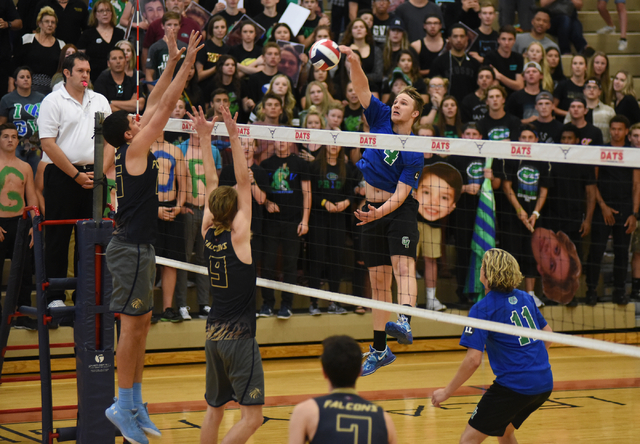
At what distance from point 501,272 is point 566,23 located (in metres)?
10.2

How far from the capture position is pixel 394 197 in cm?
702

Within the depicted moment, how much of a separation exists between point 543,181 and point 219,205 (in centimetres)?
641

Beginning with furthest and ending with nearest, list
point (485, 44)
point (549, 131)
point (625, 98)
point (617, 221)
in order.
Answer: point (485, 44) < point (625, 98) < point (549, 131) < point (617, 221)

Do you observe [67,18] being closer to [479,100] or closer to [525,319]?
[479,100]

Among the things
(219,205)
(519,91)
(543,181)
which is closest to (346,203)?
(543,181)

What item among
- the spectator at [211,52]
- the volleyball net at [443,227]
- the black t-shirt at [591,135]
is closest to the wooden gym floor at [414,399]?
the volleyball net at [443,227]

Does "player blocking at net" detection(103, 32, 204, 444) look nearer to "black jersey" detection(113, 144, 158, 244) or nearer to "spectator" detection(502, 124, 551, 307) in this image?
"black jersey" detection(113, 144, 158, 244)

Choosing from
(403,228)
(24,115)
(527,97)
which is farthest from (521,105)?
(24,115)

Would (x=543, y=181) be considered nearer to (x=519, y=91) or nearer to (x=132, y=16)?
(x=519, y=91)

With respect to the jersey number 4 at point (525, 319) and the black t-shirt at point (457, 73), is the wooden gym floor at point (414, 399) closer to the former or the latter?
the jersey number 4 at point (525, 319)

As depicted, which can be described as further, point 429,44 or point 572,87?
point 429,44

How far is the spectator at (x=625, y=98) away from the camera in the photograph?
41.2ft

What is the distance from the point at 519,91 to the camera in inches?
486

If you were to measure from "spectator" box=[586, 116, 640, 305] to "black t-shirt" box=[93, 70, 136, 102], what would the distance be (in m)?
6.64
